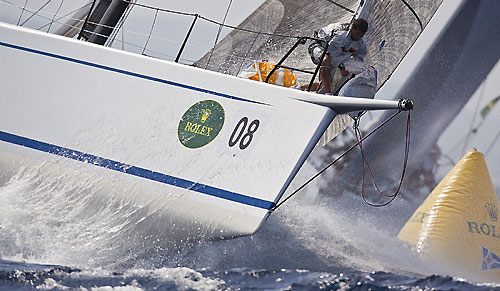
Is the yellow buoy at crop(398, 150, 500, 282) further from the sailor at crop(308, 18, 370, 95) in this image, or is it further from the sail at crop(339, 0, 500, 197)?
the sail at crop(339, 0, 500, 197)

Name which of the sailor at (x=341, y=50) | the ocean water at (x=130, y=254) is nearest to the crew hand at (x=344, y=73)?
the sailor at (x=341, y=50)

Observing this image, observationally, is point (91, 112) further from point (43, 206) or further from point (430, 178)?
point (430, 178)

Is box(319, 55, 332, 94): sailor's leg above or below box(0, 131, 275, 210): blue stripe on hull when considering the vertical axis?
above

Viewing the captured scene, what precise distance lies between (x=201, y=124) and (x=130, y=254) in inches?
44.1

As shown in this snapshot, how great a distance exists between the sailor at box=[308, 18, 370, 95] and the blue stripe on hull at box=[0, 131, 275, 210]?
1146 millimetres

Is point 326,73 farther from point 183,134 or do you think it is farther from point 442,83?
point 442,83

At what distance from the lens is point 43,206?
549 cm

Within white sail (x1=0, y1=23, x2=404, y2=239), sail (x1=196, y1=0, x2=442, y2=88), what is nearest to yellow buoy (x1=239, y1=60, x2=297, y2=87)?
white sail (x1=0, y1=23, x2=404, y2=239)

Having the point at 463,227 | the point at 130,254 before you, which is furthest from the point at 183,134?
the point at 463,227

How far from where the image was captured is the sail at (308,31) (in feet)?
22.6

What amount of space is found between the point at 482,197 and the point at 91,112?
4.13 m

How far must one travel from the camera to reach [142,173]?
535 centimetres

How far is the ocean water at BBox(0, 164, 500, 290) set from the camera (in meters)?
4.52

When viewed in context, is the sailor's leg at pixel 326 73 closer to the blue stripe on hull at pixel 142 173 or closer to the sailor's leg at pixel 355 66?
the sailor's leg at pixel 355 66
